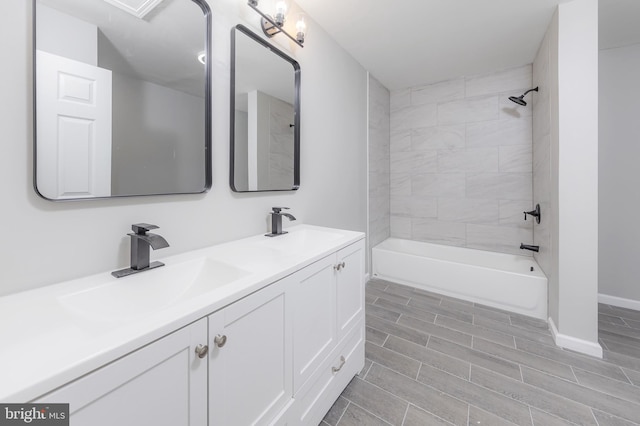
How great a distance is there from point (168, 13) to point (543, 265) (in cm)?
330

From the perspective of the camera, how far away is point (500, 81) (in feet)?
9.62

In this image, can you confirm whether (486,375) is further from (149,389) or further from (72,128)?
(72,128)

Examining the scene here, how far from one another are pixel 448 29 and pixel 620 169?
6.83 ft

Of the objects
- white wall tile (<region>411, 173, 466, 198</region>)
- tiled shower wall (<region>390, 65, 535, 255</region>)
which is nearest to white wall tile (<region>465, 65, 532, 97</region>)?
tiled shower wall (<region>390, 65, 535, 255</region>)

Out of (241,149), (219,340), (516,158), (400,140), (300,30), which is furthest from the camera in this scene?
(400,140)

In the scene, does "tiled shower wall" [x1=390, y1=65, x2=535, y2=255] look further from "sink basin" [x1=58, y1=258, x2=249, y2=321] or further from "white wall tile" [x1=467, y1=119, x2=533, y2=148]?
"sink basin" [x1=58, y1=258, x2=249, y2=321]

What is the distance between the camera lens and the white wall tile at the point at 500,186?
285 centimetres

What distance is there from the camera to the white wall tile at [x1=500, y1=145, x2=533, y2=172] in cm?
283

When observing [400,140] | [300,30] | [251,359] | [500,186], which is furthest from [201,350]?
[400,140]

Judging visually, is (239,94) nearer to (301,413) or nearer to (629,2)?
(301,413)

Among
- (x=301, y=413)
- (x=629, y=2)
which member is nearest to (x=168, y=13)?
(x=301, y=413)

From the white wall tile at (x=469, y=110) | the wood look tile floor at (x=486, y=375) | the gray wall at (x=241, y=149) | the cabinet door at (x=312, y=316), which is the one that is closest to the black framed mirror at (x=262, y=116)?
the gray wall at (x=241, y=149)

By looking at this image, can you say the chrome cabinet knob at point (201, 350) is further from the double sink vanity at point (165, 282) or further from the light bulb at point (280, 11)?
the light bulb at point (280, 11)

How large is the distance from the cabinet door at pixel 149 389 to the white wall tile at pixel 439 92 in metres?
3.60
